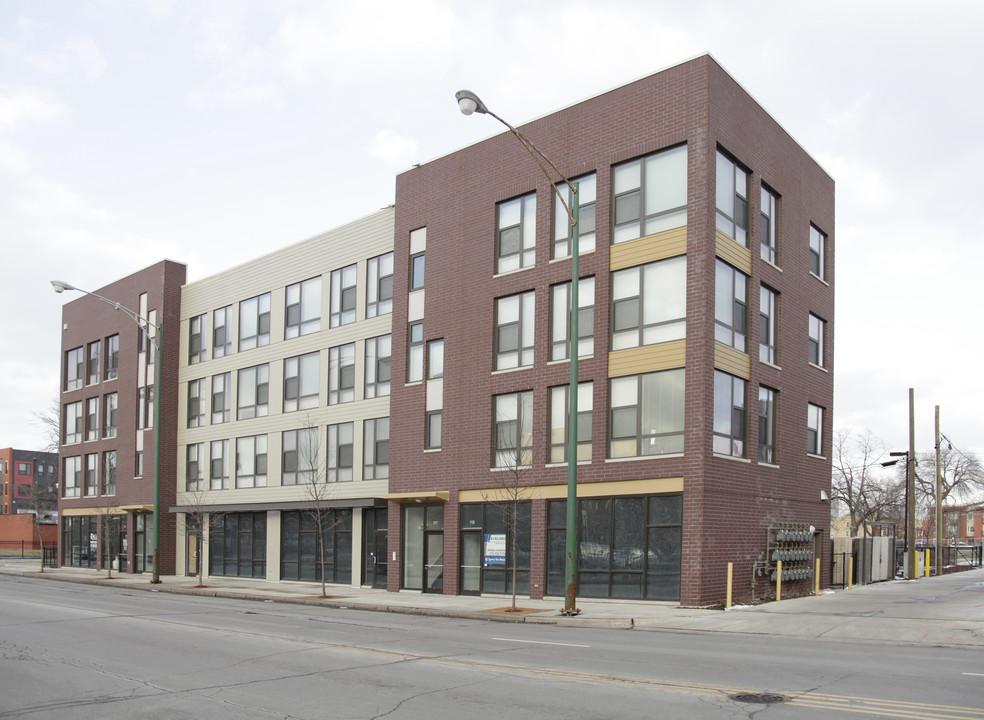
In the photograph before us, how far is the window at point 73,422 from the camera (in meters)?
52.2

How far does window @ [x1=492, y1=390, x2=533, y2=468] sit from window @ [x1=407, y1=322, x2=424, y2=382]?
13.5 feet

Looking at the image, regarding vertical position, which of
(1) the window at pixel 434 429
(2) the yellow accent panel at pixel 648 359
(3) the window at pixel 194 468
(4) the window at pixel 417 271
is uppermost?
(4) the window at pixel 417 271

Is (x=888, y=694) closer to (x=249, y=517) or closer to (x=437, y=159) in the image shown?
(x=437, y=159)

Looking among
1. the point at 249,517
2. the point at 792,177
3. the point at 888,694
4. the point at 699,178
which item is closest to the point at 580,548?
the point at 699,178

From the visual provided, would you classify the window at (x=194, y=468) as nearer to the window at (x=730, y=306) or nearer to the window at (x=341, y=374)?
the window at (x=341, y=374)

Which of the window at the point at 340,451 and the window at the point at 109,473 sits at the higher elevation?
the window at the point at 340,451

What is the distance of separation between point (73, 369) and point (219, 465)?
53.5 feet

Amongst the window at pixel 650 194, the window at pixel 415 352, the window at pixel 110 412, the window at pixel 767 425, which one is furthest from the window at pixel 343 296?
the window at pixel 110 412

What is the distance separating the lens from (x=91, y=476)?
5044 centimetres

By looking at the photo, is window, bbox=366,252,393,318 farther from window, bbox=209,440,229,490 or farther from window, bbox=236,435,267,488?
window, bbox=209,440,229,490

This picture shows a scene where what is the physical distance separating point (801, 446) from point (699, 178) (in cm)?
1035

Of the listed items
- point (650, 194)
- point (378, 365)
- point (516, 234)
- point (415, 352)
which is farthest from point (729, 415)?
point (378, 365)

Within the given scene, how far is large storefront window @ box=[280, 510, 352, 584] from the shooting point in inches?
1398

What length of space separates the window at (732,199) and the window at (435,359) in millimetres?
10167
